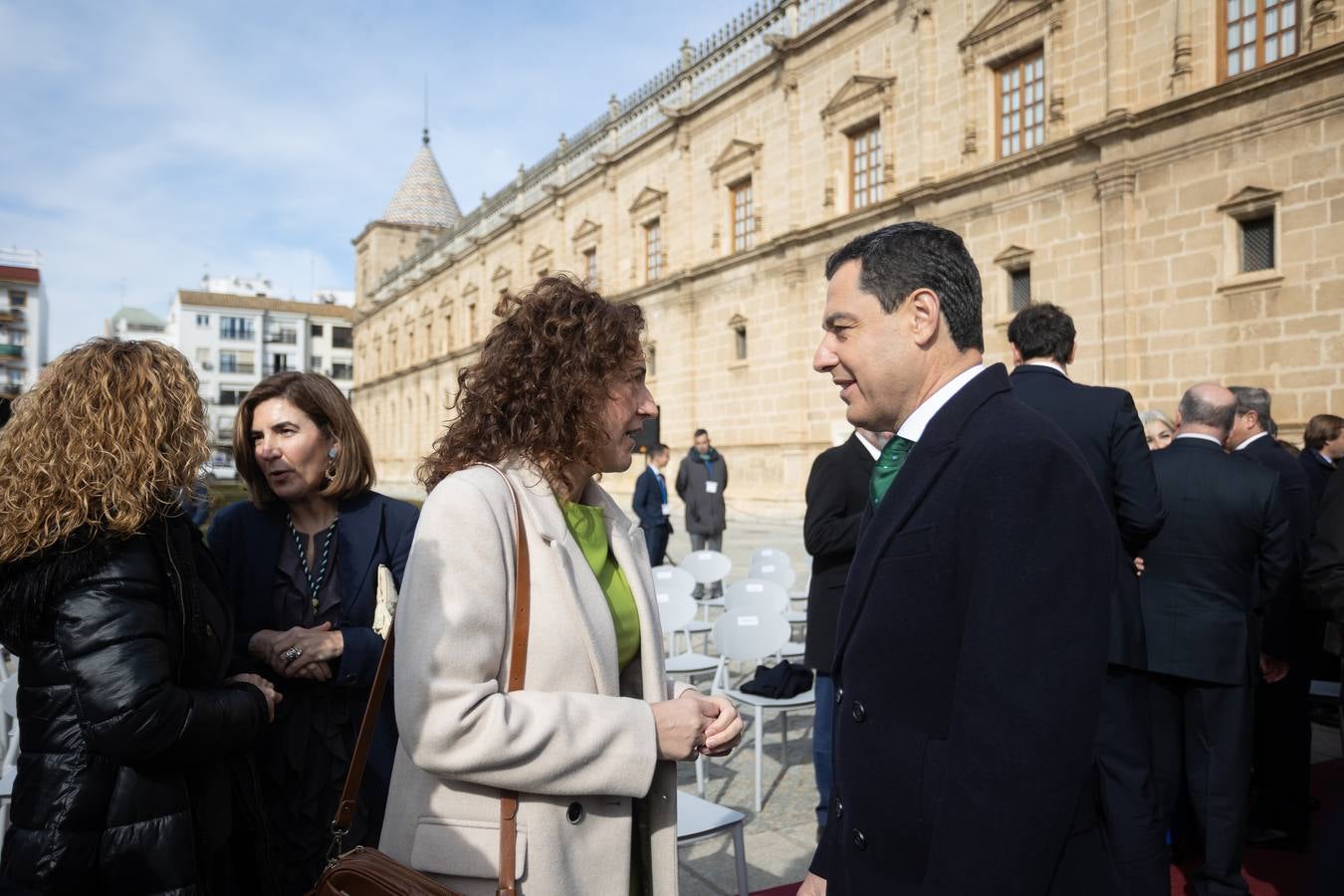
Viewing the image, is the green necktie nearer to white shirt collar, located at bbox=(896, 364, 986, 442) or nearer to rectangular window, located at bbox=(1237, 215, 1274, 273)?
white shirt collar, located at bbox=(896, 364, 986, 442)

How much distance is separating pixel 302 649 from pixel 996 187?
15198 mm

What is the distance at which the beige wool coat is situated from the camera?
62.6 inches

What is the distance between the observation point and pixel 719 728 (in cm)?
184

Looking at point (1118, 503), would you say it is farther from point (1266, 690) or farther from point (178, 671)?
point (178, 671)

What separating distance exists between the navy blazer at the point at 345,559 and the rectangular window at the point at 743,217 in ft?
63.6

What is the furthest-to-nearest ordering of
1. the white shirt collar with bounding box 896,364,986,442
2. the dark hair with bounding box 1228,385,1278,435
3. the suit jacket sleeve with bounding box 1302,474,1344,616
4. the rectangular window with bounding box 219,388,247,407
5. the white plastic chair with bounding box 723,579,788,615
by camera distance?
1. the rectangular window with bounding box 219,388,247,407
2. the white plastic chair with bounding box 723,579,788,615
3. the dark hair with bounding box 1228,385,1278,435
4. the suit jacket sleeve with bounding box 1302,474,1344,616
5. the white shirt collar with bounding box 896,364,986,442

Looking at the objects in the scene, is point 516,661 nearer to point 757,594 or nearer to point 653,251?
point 757,594

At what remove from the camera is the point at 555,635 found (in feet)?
5.60

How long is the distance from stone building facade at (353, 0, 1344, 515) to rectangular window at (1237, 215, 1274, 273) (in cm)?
3

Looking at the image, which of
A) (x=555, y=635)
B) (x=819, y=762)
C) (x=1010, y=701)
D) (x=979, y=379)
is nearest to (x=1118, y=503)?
(x=819, y=762)

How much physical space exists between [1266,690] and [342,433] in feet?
14.3

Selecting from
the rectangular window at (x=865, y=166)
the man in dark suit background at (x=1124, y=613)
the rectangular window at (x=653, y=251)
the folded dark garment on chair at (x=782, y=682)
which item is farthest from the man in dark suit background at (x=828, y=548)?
the rectangular window at (x=653, y=251)

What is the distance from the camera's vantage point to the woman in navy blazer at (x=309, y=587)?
249cm

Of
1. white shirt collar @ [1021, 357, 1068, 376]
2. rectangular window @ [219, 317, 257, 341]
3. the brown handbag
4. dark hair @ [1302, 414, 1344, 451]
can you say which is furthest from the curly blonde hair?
rectangular window @ [219, 317, 257, 341]
